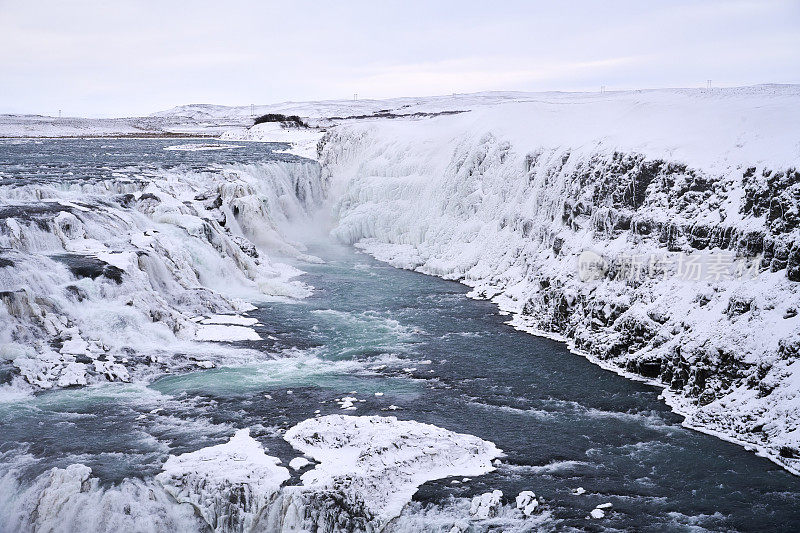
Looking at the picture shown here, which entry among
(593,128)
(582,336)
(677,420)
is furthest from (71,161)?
(677,420)

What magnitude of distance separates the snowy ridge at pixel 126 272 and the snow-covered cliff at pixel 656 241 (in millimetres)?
7425

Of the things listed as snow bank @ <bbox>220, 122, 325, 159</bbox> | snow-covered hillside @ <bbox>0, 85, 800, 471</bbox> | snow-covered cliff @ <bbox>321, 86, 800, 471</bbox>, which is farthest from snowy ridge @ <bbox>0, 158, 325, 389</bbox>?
snow bank @ <bbox>220, 122, 325, 159</bbox>

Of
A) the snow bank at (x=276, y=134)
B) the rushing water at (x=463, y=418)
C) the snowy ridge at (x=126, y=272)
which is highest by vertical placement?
the snow bank at (x=276, y=134)

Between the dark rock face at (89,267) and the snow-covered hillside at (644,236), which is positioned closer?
the snow-covered hillside at (644,236)

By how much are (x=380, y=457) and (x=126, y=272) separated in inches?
418

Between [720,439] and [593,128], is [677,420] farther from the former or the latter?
[593,128]

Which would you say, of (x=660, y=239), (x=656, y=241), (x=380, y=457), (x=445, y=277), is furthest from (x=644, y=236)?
(x=380, y=457)

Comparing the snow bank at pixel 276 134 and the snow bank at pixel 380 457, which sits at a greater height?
the snow bank at pixel 276 134

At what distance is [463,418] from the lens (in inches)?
547

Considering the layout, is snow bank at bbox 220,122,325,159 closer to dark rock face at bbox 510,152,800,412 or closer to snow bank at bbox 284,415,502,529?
dark rock face at bbox 510,152,800,412

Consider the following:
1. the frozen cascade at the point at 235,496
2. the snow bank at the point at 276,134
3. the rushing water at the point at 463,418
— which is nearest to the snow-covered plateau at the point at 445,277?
the frozen cascade at the point at 235,496

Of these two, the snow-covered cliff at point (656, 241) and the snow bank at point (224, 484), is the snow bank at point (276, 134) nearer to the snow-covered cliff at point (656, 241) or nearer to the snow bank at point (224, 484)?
the snow-covered cliff at point (656, 241)

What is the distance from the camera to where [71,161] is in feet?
121

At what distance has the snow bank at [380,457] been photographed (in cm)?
1073
